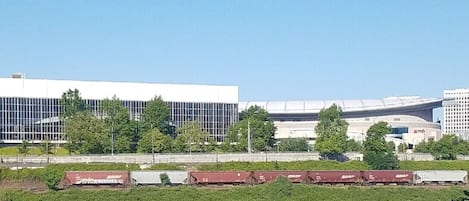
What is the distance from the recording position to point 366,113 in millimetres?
162750

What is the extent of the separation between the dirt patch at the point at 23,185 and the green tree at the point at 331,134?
33677 millimetres

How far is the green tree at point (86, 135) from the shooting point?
8669 centimetres

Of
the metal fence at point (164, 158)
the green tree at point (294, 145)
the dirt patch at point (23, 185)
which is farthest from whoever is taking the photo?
the green tree at point (294, 145)

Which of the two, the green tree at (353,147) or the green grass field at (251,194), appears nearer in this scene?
the green grass field at (251,194)

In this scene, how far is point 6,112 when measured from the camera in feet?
337

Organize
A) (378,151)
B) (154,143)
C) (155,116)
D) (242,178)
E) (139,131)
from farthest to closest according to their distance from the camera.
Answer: (155,116) → (139,131) → (154,143) → (378,151) → (242,178)

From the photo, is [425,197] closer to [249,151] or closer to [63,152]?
[249,151]

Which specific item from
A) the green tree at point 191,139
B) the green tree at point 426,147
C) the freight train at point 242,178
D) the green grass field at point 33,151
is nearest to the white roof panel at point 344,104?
the green tree at point 426,147

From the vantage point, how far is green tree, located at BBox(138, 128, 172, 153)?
295 ft

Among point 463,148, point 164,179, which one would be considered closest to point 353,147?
point 463,148

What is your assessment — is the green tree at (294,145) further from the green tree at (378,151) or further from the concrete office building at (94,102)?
the green tree at (378,151)

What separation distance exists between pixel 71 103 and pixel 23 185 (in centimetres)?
3302

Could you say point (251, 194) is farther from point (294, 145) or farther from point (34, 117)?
point (34, 117)

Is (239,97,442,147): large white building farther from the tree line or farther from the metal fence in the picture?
the metal fence
